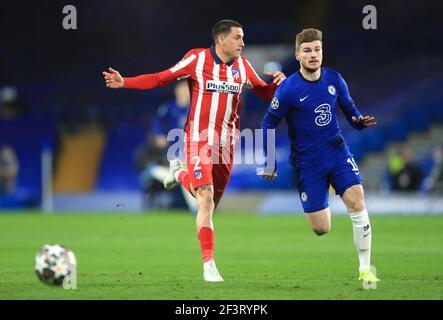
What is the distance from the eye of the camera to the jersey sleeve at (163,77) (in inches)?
351

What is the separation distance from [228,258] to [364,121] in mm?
3513

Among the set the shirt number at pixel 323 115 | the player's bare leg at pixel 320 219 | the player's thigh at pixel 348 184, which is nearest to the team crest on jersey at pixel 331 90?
the shirt number at pixel 323 115

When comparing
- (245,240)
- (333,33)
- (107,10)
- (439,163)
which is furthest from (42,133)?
(245,240)

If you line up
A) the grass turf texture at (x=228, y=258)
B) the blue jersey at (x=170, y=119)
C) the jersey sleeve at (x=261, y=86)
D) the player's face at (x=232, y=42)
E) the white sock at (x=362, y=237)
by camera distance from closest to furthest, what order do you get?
1. the grass turf texture at (x=228, y=258)
2. the white sock at (x=362, y=237)
3. the player's face at (x=232, y=42)
4. the jersey sleeve at (x=261, y=86)
5. the blue jersey at (x=170, y=119)

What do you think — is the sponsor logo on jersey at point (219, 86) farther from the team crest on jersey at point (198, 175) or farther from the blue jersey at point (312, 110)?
the team crest on jersey at point (198, 175)

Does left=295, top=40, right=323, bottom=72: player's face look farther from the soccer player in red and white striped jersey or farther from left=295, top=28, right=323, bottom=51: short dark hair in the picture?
the soccer player in red and white striped jersey

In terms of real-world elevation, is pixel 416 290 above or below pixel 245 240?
below

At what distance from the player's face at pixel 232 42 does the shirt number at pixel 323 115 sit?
104cm

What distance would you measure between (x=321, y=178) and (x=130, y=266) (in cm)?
277

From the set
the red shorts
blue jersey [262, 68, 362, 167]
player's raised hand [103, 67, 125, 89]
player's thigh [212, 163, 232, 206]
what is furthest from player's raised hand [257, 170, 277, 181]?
player's raised hand [103, 67, 125, 89]

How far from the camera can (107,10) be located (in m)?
25.2

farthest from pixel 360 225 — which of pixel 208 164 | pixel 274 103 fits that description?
pixel 208 164

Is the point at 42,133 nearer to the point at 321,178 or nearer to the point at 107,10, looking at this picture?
the point at 107,10
